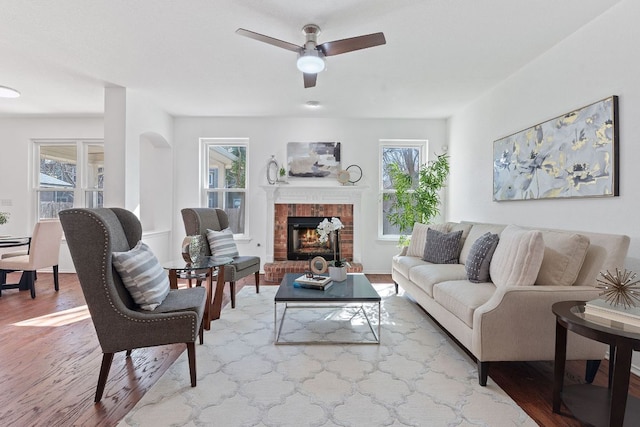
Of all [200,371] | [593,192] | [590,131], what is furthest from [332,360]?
[590,131]

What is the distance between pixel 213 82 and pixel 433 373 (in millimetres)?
3765

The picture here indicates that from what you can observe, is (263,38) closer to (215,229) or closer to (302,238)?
(215,229)

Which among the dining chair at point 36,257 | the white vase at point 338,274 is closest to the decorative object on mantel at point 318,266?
the white vase at point 338,274

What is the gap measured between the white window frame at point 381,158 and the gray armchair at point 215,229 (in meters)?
2.38

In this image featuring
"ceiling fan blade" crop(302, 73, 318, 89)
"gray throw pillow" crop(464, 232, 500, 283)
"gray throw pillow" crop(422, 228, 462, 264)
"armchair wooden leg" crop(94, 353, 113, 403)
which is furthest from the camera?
"gray throw pillow" crop(422, 228, 462, 264)

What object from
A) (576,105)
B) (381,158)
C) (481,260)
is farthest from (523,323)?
(381,158)

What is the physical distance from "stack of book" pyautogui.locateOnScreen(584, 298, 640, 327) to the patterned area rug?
0.67m

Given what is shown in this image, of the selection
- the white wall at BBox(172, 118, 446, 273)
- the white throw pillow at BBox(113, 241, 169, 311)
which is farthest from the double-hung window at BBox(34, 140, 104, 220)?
the white throw pillow at BBox(113, 241, 169, 311)

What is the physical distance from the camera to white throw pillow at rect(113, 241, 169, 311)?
1.96m

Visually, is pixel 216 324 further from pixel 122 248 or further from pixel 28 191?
pixel 28 191

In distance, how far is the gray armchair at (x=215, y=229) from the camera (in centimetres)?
357

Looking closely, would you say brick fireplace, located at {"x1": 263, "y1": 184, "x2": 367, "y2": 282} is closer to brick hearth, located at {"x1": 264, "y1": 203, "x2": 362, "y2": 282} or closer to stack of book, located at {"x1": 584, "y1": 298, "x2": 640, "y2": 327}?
brick hearth, located at {"x1": 264, "y1": 203, "x2": 362, "y2": 282}

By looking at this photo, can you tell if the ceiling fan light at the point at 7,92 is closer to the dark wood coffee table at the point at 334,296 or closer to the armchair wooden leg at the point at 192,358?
the dark wood coffee table at the point at 334,296

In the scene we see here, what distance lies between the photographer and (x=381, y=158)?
5551 mm
